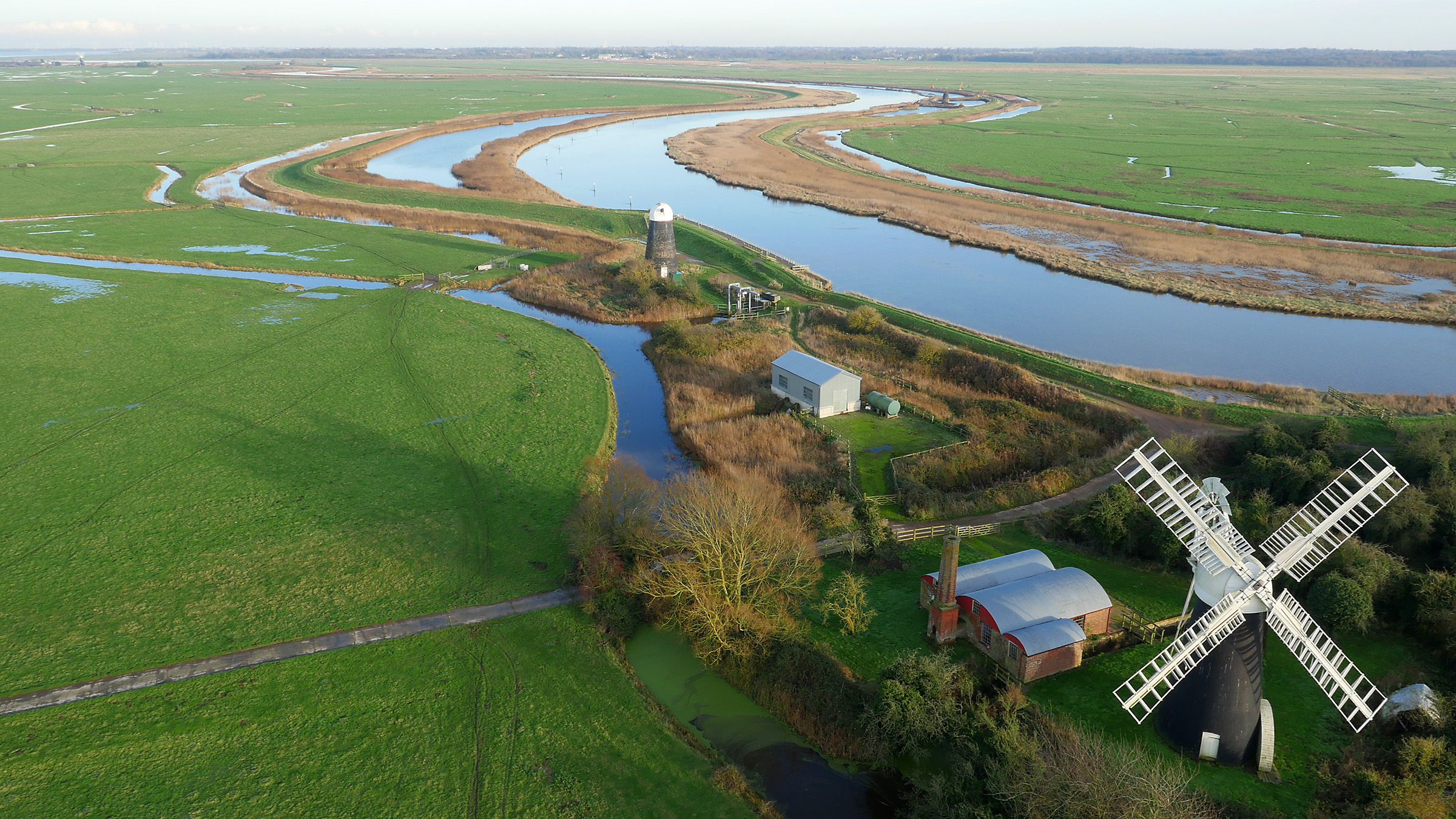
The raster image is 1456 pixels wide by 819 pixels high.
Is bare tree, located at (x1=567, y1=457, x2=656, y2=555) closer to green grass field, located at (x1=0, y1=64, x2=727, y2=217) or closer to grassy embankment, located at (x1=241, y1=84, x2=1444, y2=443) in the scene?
grassy embankment, located at (x1=241, y1=84, x2=1444, y2=443)

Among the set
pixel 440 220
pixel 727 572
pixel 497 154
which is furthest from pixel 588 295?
pixel 497 154

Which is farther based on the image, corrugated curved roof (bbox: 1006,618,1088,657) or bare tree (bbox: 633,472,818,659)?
bare tree (bbox: 633,472,818,659)

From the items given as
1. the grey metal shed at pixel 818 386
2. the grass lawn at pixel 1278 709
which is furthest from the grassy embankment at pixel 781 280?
the grass lawn at pixel 1278 709

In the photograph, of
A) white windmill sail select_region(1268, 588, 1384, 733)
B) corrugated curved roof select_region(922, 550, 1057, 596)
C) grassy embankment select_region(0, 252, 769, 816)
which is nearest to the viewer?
white windmill sail select_region(1268, 588, 1384, 733)

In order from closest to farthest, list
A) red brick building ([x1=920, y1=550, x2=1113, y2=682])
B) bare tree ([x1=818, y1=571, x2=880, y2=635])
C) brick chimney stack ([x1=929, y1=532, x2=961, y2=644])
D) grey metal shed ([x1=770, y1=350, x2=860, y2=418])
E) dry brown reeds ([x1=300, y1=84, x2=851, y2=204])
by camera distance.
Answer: red brick building ([x1=920, y1=550, x2=1113, y2=682]), brick chimney stack ([x1=929, y1=532, x2=961, y2=644]), bare tree ([x1=818, y1=571, x2=880, y2=635]), grey metal shed ([x1=770, y1=350, x2=860, y2=418]), dry brown reeds ([x1=300, y1=84, x2=851, y2=204])

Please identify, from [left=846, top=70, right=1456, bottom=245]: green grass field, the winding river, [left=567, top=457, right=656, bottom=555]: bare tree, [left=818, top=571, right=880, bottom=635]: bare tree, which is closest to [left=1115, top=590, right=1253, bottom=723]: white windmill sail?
the winding river

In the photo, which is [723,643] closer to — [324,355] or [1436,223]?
[324,355]

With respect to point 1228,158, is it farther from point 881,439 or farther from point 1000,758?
point 1000,758

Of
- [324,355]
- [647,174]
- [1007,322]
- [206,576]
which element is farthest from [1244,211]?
[206,576]
